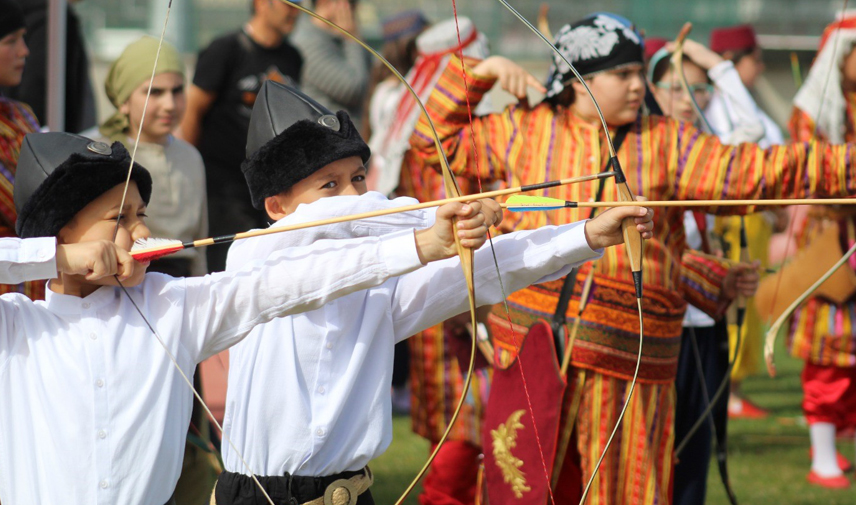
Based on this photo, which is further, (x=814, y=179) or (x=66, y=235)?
(x=814, y=179)

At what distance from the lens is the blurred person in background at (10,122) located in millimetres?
3414

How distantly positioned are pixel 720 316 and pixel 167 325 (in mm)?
2198

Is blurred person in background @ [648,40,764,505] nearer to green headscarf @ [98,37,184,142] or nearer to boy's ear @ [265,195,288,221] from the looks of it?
boy's ear @ [265,195,288,221]

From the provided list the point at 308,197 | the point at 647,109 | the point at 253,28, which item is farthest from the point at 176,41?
the point at 308,197

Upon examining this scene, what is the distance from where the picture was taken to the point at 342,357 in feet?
8.11

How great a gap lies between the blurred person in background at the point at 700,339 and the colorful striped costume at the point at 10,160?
7.13 feet

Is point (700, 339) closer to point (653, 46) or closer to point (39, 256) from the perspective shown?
point (653, 46)

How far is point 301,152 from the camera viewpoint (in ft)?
8.22

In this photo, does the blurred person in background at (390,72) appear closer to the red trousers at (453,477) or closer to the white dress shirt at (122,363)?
the red trousers at (453,477)

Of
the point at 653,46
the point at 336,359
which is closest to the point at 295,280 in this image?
the point at 336,359

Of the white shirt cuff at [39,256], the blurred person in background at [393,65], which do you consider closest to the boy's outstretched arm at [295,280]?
the white shirt cuff at [39,256]

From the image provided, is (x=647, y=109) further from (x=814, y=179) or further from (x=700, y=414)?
(x=700, y=414)

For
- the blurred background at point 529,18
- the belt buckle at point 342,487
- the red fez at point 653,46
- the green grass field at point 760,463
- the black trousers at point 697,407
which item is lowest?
the green grass field at point 760,463

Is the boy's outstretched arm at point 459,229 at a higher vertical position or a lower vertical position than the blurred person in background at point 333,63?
lower
